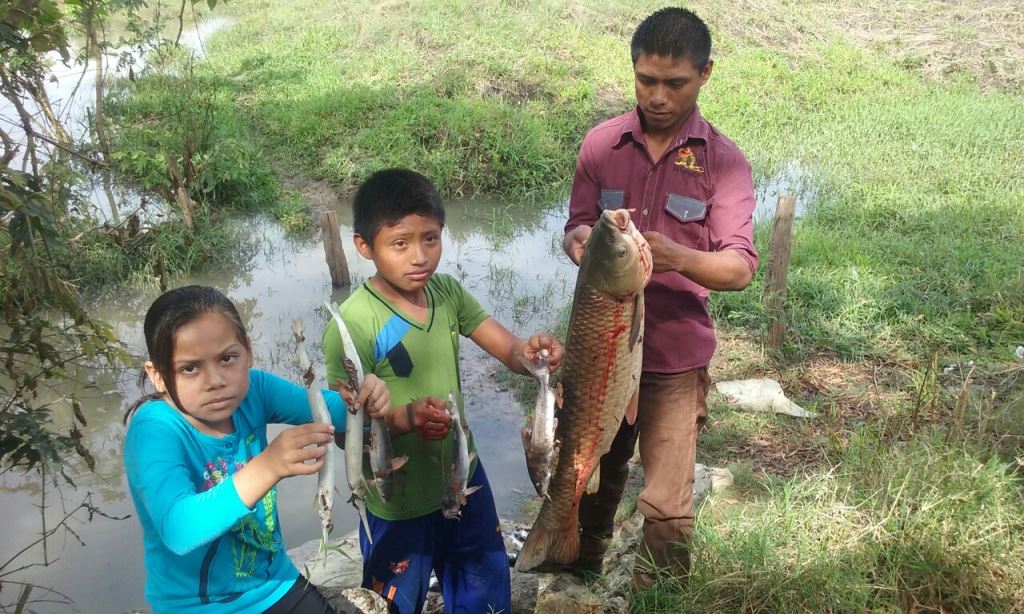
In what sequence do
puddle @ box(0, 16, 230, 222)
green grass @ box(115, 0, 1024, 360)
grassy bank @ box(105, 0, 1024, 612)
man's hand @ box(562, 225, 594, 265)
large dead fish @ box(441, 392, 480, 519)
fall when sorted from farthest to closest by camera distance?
1. puddle @ box(0, 16, 230, 222)
2. green grass @ box(115, 0, 1024, 360)
3. grassy bank @ box(105, 0, 1024, 612)
4. man's hand @ box(562, 225, 594, 265)
5. large dead fish @ box(441, 392, 480, 519)

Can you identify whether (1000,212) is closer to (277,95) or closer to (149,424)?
(149,424)

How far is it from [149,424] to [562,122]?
399 inches

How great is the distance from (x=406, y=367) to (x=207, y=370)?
0.71 meters

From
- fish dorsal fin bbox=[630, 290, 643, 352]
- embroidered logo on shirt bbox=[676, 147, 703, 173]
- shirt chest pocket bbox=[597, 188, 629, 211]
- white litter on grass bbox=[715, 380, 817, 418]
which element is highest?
embroidered logo on shirt bbox=[676, 147, 703, 173]

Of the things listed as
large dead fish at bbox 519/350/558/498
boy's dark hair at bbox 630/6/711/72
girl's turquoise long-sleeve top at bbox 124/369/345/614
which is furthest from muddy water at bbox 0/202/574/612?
boy's dark hair at bbox 630/6/711/72

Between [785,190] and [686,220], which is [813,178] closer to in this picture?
[785,190]

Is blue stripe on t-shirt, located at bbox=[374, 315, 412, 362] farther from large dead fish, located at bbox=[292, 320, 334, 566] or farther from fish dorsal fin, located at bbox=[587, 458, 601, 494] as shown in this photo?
fish dorsal fin, located at bbox=[587, 458, 601, 494]

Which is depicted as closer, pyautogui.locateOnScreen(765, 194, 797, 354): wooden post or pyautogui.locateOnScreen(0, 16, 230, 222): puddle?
pyautogui.locateOnScreen(765, 194, 797, 354): wooden post

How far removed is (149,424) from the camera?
6.88 ft

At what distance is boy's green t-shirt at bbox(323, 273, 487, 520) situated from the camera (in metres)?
2.61

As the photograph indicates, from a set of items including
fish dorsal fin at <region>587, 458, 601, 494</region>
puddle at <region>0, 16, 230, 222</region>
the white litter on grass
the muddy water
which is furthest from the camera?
puddle at <region>0, 16, 230, 222</region>

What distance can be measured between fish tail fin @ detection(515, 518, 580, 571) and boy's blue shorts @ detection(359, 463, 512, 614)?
0.36ft

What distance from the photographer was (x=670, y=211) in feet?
9.50

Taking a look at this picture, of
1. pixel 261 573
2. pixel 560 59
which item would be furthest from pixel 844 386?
pixel 560 59
